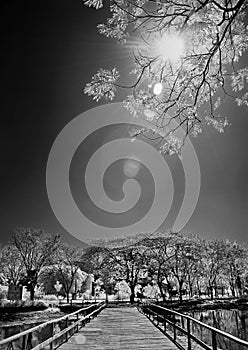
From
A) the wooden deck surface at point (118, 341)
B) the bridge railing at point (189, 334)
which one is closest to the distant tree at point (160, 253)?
the bridge railing at point (189, 334)

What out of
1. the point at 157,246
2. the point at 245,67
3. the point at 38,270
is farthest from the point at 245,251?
the point at 245,67

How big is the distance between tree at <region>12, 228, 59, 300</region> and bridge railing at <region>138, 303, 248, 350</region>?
25272 mm

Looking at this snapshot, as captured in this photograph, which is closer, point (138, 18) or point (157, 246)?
point (138, 18)

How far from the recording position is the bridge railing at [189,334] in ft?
19.9

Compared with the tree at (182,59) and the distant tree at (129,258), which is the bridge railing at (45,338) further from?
the distant tree at (129,258)

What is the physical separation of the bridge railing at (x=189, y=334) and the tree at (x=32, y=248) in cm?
2527

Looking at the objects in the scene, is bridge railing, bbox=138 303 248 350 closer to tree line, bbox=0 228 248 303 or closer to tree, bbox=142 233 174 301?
tree, bbox=142 233 174 301

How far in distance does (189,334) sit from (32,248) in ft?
119

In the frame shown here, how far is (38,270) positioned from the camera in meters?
40.5

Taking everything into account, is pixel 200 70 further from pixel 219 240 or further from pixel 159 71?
pixel 219 240

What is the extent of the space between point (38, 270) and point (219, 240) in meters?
31.8

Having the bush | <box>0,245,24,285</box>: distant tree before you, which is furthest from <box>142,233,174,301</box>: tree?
<box>0,245,24,285</box>: distant tree

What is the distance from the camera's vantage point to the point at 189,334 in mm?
8117

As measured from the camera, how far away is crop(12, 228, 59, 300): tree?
4075cm
